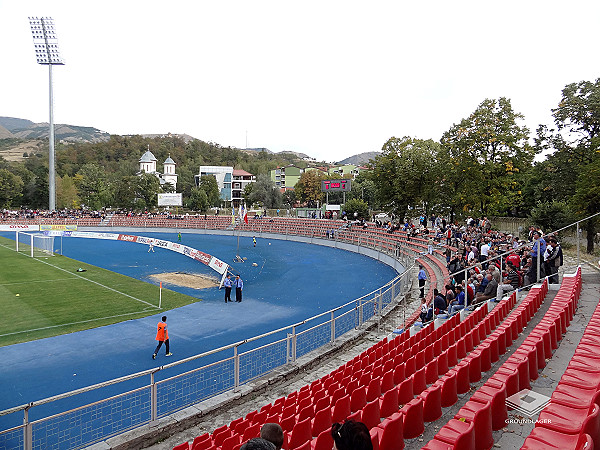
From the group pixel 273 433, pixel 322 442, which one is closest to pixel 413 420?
pixel 322 442

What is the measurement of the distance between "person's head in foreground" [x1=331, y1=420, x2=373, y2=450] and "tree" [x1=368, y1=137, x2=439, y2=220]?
115 feet

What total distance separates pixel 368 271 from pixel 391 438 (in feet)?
80.0

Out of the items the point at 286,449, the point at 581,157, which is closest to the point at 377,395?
the point at 286,449

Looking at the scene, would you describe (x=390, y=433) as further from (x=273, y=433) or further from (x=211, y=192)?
(x=211, y=192)

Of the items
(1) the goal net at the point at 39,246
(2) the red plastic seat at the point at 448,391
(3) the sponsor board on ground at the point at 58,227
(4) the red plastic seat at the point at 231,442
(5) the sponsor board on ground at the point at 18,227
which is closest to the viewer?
(4) the red plastic seat at the point at 231,442

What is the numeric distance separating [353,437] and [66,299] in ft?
69.8

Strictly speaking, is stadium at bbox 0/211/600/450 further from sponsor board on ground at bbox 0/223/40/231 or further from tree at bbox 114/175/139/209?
tree at bbox 114/175/139/209

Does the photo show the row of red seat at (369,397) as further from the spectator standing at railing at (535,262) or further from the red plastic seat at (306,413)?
the spectator standing at railing at (535,262)

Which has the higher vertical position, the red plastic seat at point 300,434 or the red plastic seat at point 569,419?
the red plastic seat at point 569,419

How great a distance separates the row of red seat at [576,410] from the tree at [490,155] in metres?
24.4

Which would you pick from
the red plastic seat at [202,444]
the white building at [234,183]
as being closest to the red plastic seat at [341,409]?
the red plastic seat at [202,444]

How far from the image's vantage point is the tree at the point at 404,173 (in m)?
38.3

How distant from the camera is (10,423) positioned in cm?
929

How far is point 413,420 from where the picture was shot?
508cm
